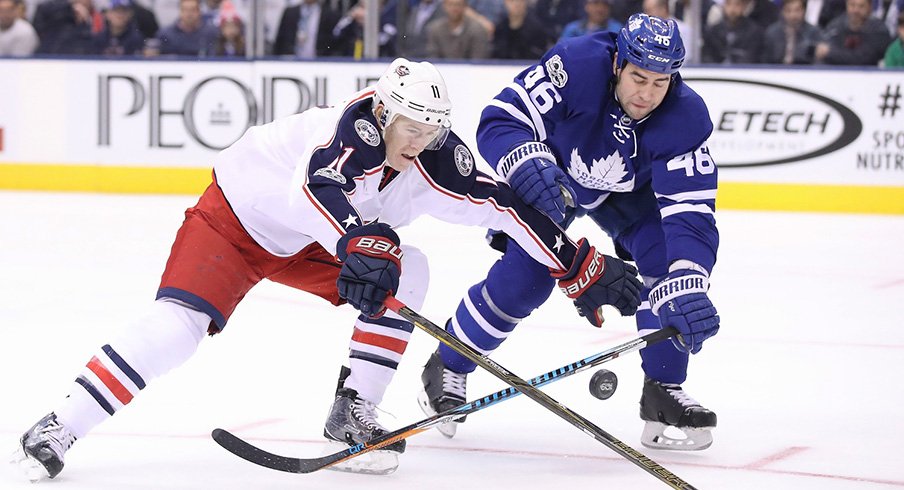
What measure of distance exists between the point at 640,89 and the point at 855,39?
5520 millimetres

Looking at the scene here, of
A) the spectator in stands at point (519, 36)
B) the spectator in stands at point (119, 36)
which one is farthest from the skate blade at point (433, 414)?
the spectator in stands at point (119, 36)

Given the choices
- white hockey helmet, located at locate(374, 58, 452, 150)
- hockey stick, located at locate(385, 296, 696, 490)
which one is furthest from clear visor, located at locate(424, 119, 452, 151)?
hockey stick, located at locate(385, 296, 696, 490)

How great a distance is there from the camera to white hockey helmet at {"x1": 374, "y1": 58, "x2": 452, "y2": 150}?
2.70m

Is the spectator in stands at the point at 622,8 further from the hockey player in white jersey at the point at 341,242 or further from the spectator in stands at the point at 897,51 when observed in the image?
the hockey player in white jersey at the point at 341,242

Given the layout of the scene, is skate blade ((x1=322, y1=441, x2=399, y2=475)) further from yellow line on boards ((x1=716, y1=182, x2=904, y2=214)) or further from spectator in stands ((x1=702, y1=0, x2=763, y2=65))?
spectator in stands ((x1=702, y1=0, x2=763, y2=65))

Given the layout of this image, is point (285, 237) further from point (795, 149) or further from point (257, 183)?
point (795, 149)

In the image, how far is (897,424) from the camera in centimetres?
334

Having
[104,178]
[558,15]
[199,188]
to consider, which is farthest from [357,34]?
[104,178]

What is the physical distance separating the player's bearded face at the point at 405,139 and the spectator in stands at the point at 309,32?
5996 mm

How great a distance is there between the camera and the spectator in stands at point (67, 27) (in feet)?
29.8

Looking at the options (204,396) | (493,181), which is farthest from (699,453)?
(204,396)

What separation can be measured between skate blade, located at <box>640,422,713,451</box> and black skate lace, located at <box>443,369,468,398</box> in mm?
455

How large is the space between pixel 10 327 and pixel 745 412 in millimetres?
2365

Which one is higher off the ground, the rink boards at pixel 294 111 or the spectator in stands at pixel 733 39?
the spectator in stands at pixel 733 39
